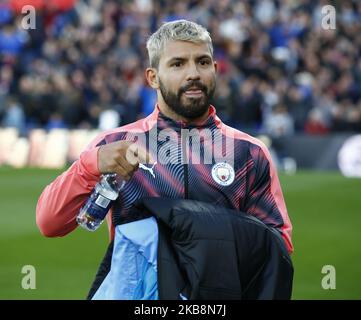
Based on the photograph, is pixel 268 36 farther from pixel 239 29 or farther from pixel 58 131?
pixel 58 131

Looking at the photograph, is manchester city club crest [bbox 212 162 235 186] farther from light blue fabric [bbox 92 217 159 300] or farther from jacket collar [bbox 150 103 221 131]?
light blue fabric [bbox 92 217 159 300]

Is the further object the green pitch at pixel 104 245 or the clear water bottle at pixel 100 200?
the green pitch at pixel 104 245

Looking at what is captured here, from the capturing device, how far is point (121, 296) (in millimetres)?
3594

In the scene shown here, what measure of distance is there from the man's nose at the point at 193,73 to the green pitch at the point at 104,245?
462 centimetres

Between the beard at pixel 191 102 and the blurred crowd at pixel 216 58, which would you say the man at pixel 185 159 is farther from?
the blurred crowd at pixel 216 58

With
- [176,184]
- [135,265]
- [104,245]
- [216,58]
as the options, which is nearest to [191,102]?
[176,184]

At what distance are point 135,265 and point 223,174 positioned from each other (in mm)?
589

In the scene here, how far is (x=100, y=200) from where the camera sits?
3.79 m

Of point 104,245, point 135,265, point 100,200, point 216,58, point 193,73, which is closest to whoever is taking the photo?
point 135,265

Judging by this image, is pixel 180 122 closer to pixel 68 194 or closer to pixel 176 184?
pixel 176 184

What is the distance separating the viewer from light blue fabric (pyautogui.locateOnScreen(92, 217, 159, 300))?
3.61 meters


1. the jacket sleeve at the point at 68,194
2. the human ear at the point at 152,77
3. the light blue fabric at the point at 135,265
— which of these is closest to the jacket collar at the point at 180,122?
the human ear at the point at 152,77

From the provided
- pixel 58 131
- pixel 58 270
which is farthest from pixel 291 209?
pixel 58 131

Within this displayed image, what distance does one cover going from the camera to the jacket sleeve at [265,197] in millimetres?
3988
